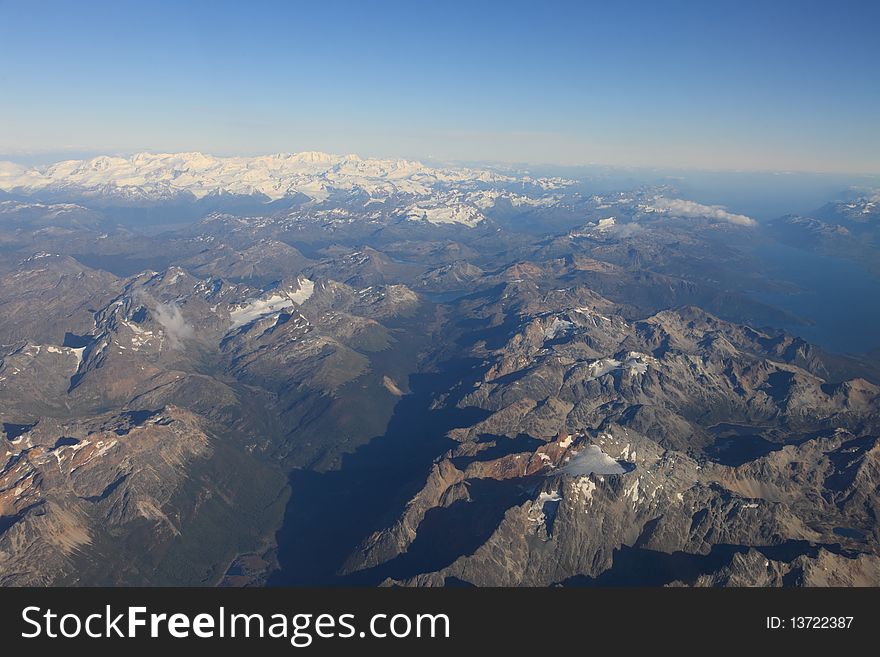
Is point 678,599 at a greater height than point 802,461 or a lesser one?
greater

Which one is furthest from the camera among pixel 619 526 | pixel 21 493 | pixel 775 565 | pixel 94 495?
pixel 94 495

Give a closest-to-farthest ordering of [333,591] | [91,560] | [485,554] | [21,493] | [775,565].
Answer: [333,591] < [775,565] < [485,554] < [91,560] < [21,493]

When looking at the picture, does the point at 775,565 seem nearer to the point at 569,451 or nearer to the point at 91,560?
the point at 569,451

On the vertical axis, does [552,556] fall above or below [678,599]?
below

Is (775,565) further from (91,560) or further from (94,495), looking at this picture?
(94,495)

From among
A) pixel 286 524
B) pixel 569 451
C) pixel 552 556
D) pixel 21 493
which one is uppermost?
pixel 569 451

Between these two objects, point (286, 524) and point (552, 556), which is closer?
point (552, 556)

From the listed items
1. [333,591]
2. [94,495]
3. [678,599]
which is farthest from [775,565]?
[94,495]

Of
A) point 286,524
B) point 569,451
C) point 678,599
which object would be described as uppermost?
point 678,599

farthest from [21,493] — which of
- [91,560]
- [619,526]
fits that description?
[619,526]
